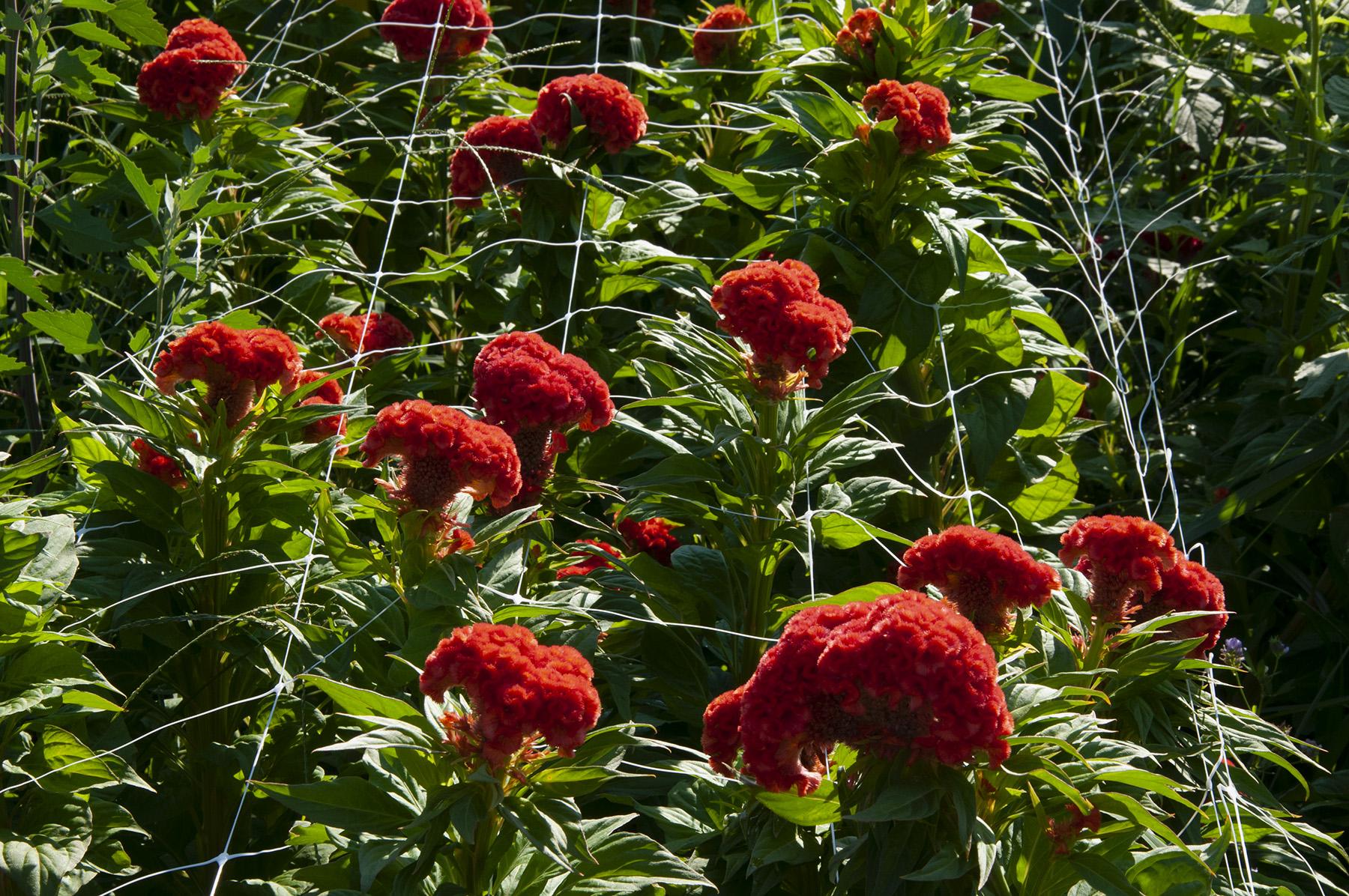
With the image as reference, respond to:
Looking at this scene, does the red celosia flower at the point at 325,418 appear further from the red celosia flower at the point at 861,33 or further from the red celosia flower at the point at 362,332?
the red celosia flower at the point at 861,33

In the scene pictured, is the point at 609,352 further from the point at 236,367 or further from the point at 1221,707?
the point at 1221,707

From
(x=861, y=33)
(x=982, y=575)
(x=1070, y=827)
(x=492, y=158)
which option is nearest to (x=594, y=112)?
(x=492, y=158)

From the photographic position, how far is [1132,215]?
10.2 feet

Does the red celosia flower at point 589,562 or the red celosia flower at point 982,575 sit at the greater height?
the red celosia flower at point 982,575

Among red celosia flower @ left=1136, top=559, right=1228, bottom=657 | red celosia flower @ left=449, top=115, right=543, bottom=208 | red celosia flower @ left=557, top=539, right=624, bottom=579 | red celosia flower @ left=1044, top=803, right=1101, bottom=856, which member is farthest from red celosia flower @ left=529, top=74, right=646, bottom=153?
red celosia flower @ left=1044, top=803, right=1101, bottom=856

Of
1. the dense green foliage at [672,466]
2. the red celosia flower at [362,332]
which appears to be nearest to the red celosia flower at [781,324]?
the dense green foliage at [672,466]

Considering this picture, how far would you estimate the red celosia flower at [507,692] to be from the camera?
4.21 ft

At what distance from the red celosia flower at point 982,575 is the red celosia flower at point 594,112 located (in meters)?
1.16

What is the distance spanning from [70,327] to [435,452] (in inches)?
32.1

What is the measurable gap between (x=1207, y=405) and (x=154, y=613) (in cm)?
225

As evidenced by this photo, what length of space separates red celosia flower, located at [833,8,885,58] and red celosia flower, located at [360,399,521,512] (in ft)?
4.27

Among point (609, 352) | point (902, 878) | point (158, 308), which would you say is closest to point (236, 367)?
point (158, 308)

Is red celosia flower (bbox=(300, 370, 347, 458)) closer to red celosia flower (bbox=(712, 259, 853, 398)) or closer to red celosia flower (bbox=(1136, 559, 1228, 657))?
red celosia flower (bbox=(712, 259, 853, 398))

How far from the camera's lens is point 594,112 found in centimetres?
246
